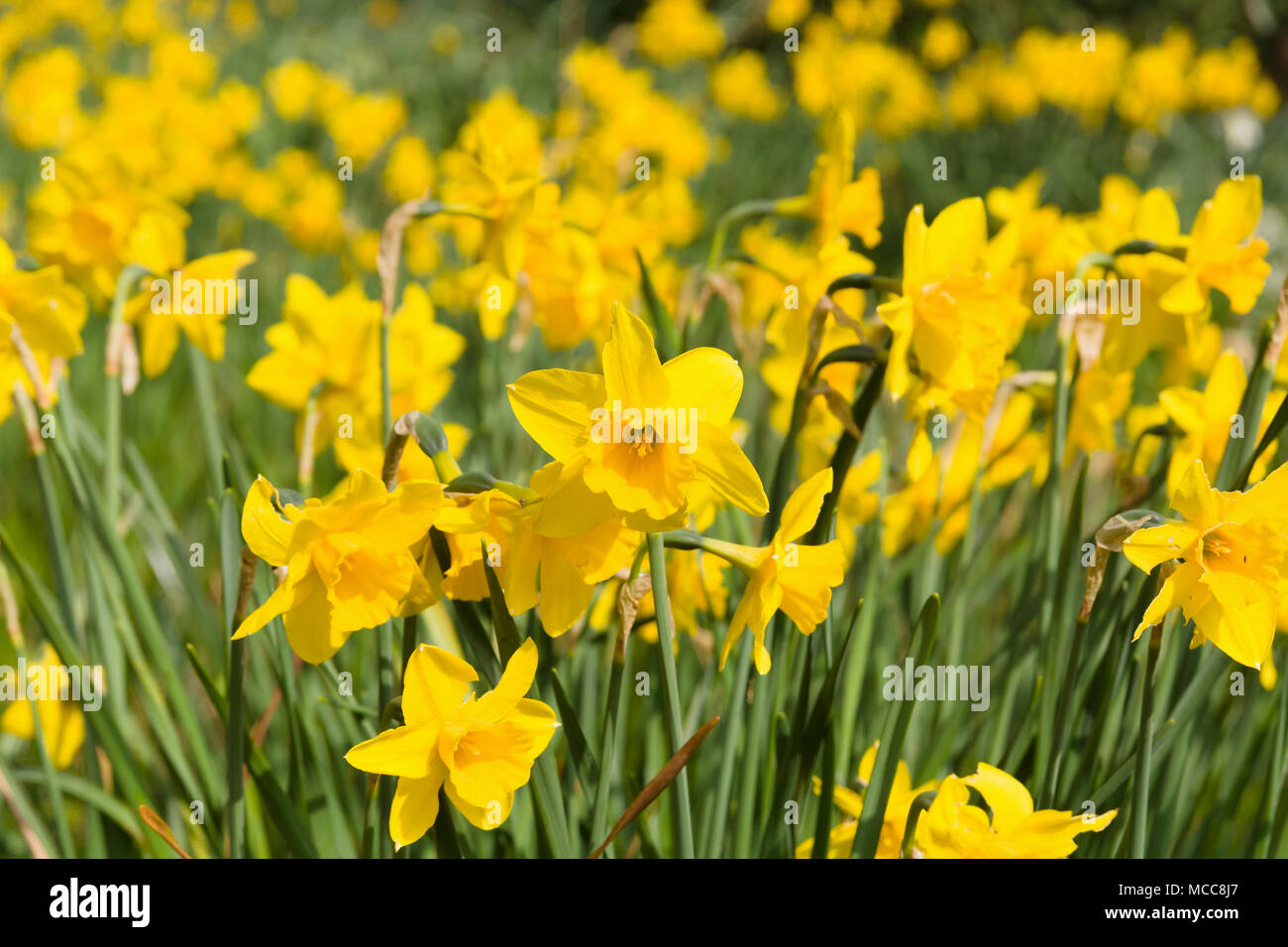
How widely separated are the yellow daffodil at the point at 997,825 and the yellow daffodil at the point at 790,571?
243 mm

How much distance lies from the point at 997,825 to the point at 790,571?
0.35 m

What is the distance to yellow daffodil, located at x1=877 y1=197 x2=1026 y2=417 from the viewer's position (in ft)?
4.25

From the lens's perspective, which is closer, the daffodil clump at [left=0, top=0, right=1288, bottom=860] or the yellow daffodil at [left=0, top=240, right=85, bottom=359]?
the daffodil clump at [left=0, top=0, right=1288, bottom=860]

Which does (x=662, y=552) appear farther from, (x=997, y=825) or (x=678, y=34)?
(x=678, y=34)

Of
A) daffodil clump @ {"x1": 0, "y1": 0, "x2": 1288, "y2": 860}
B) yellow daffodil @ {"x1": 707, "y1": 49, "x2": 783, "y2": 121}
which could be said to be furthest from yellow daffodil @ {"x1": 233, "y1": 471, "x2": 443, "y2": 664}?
yellow daffodil @ {"x1": 707, "y1": 49, "x2": 783, "y2": 121}

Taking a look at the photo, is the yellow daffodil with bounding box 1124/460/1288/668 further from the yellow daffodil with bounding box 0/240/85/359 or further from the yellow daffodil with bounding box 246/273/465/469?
the yellow daffodil with bounding box 0/240/85/359

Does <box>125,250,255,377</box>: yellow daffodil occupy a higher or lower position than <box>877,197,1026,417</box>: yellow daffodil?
higher

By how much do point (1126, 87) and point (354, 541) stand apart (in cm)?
719

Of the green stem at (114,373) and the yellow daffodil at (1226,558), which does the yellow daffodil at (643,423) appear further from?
the green stem at (114,373)

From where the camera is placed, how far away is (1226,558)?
1090mm

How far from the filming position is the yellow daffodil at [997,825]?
1.10 meters

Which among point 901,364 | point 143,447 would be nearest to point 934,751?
point 901,364

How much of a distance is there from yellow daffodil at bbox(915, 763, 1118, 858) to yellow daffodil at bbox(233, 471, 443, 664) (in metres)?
0.60

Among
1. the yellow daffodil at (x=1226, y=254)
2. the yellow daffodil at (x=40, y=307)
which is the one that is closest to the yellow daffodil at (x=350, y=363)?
the yellow daffodil at (x=40, y=307)
